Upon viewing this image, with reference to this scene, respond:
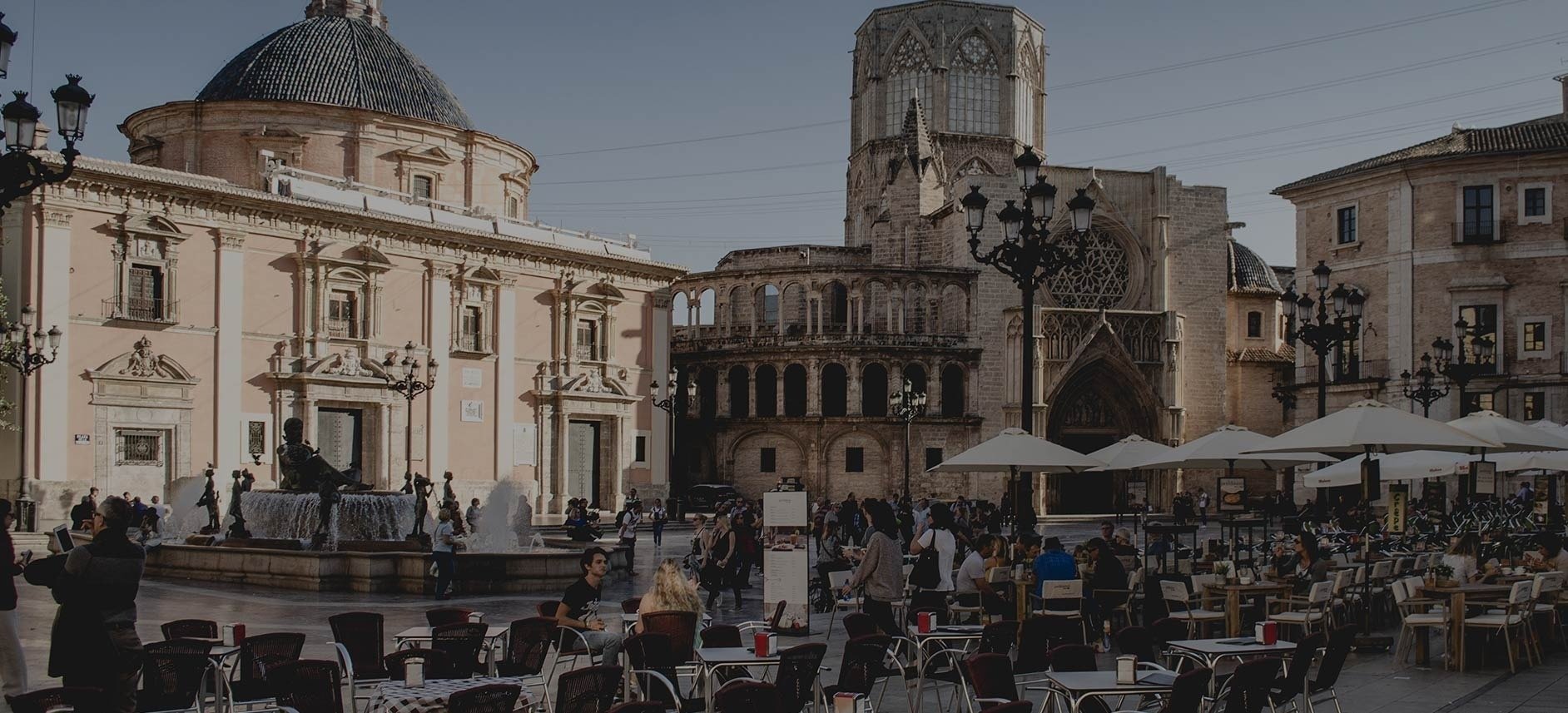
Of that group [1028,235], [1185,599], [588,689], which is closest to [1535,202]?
[1028,235]

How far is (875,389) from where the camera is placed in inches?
1940

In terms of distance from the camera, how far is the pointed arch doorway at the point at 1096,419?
4991 centimetres

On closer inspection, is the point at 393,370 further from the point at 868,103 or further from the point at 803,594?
the point at 868,103

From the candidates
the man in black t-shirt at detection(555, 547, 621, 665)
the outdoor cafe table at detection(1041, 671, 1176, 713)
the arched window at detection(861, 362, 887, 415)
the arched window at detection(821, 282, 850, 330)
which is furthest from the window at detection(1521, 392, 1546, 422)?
the outdoor cafe table at detection(1041, 671, 1176, 713)

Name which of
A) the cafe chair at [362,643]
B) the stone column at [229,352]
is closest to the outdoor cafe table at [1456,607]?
the cafe chair at [362,643]

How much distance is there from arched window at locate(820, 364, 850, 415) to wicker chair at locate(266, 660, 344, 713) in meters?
42.0

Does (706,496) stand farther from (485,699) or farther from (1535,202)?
(485,699)

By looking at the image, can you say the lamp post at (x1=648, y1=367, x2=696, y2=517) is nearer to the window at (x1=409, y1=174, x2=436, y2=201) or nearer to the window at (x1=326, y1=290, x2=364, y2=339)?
the window at (x1=409, y1=174, x2=436, y2=201)

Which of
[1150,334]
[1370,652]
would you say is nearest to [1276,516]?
[1150,334]

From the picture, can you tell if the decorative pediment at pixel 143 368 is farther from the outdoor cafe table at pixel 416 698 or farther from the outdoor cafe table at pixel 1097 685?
the outdoor cafe table at pixel 1097 685

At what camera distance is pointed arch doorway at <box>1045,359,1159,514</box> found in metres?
49.9

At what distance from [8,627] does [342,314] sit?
91.2ft

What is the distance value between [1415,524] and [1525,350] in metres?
18.2

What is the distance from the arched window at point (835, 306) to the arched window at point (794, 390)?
2267 mm
